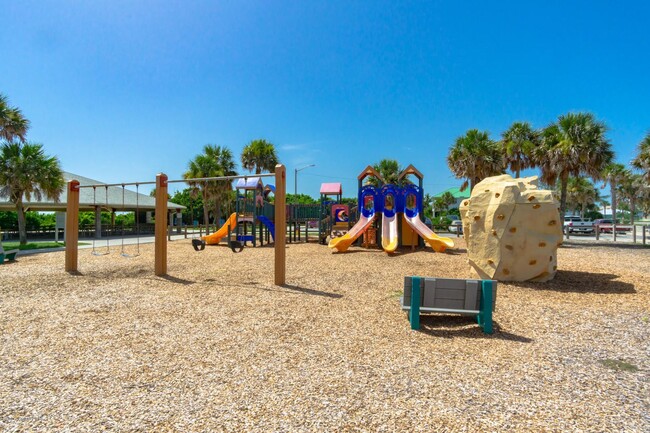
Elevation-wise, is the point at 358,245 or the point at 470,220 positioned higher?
the point at 470,220

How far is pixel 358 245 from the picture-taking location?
17266mm

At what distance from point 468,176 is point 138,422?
2496cm

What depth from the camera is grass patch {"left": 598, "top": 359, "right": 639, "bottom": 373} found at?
3777 millimetres

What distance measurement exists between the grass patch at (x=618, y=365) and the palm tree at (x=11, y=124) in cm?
2434

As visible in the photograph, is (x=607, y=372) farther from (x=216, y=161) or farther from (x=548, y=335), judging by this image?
(x=216, y=161)

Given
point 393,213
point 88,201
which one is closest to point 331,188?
point 393,213

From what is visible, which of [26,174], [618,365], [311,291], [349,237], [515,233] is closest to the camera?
[618,365]

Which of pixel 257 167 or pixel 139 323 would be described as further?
pixel 257 167

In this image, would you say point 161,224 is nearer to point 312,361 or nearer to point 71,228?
point 71,228

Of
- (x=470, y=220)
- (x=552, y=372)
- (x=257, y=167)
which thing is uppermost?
(x=257, y=167)

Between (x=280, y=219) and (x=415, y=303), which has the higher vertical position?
(x=280, y=219)

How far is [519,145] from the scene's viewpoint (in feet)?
75.1

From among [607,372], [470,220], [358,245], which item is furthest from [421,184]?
[607,372]

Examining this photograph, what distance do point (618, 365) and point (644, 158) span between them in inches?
872
